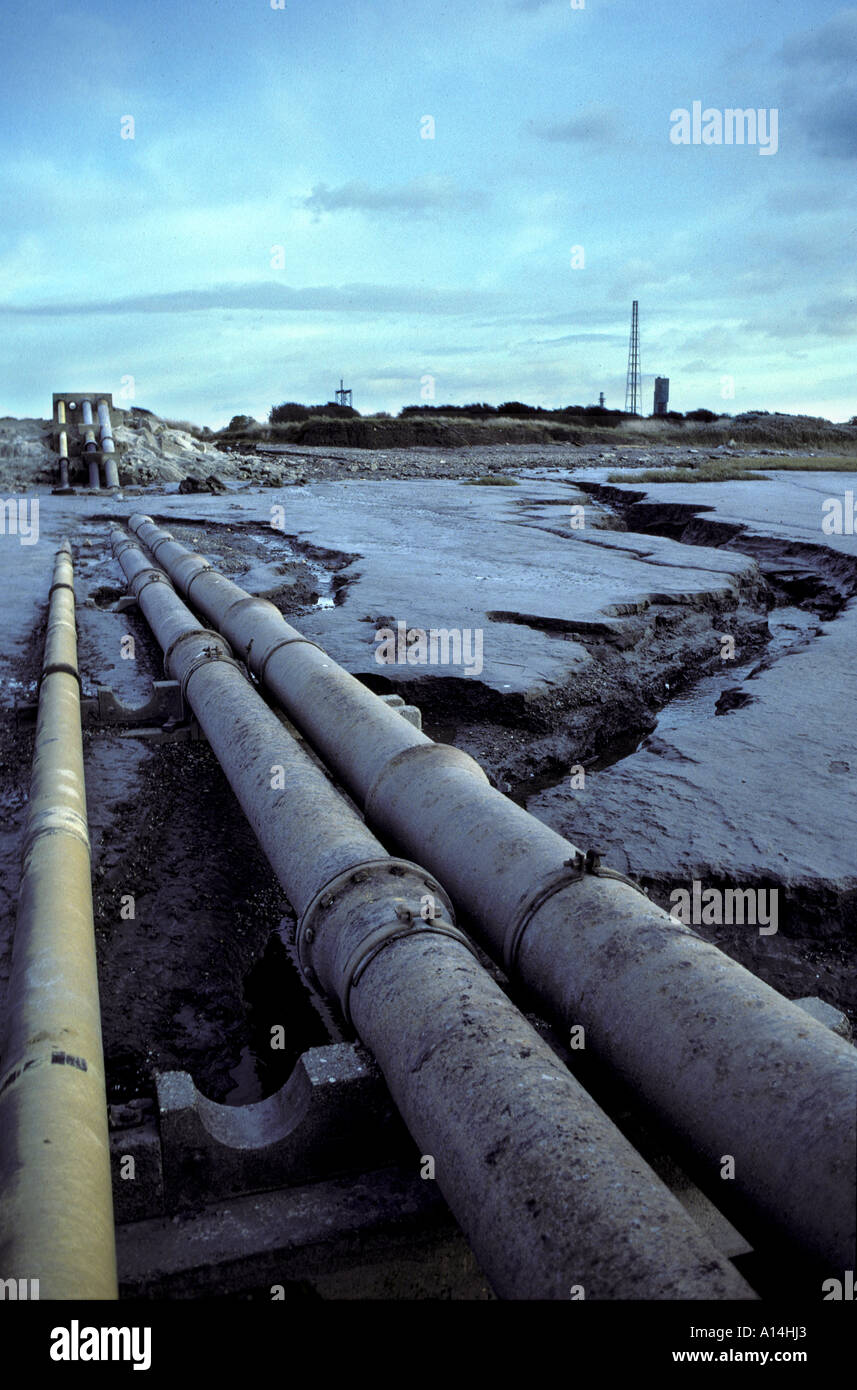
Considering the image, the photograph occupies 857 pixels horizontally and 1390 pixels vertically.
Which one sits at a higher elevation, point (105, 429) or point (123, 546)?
point (105, 429)

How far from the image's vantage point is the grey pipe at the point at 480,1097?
127 cm

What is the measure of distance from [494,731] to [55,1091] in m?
2.83

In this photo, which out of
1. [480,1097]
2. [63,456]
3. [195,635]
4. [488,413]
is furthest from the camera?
[488,413]

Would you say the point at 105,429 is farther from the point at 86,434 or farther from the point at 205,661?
the point at 205,661

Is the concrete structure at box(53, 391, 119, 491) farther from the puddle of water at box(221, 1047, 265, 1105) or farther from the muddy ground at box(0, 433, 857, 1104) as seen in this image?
the puddle of water at box(221, 1047, 265, 1105)

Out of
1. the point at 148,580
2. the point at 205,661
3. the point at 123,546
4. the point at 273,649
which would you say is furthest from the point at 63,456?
the point at 273,649

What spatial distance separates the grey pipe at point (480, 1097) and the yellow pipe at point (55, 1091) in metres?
0.51

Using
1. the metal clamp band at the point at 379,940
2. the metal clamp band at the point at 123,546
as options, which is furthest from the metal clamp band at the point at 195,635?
the metal clamp band at the point at 123,546

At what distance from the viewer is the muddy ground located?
263 centimetres

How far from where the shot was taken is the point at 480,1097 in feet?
4.99

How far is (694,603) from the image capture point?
619 centimetres

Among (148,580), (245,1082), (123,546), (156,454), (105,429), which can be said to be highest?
(105,429)

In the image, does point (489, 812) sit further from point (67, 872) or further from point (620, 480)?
point (620, 480)
